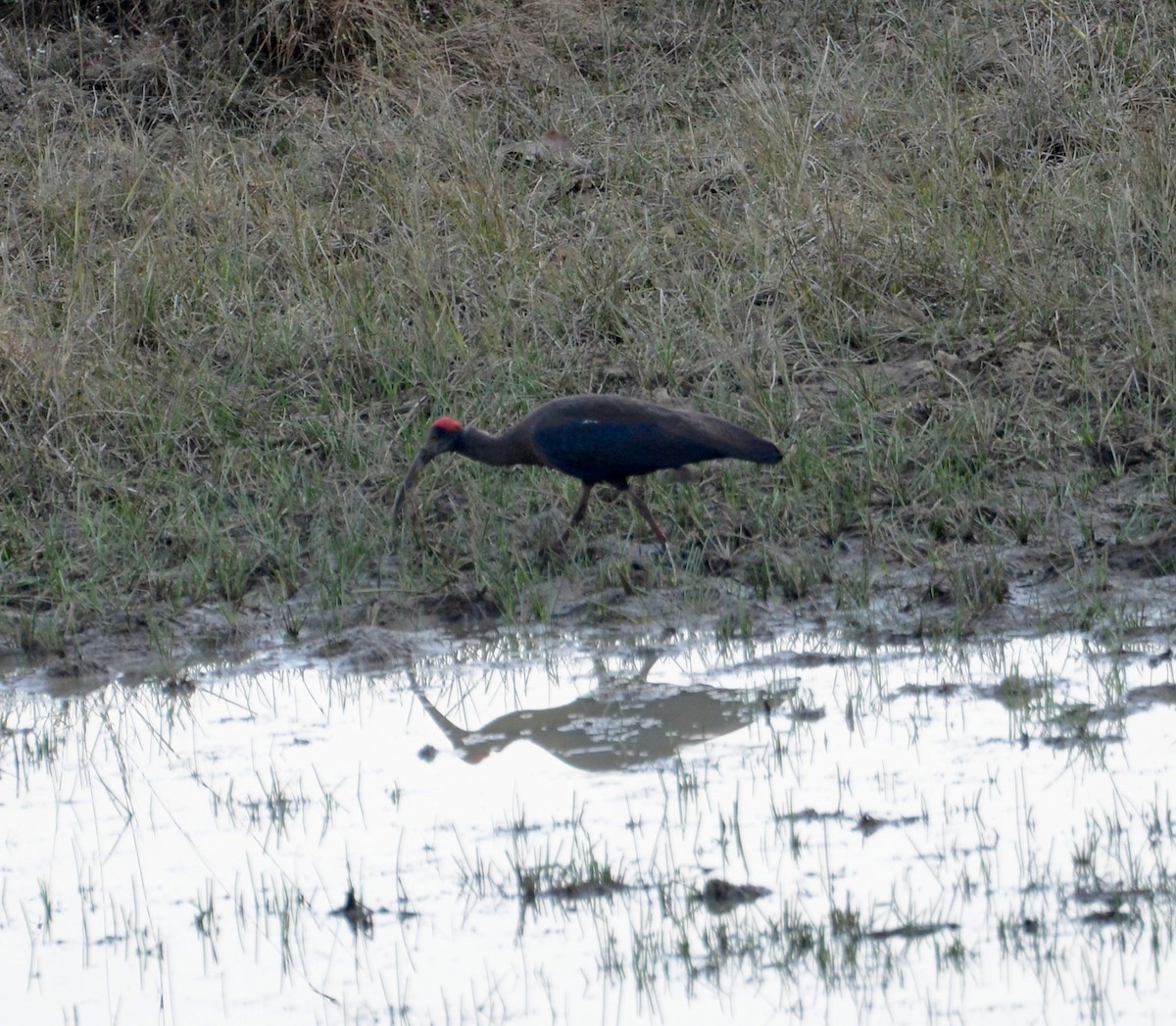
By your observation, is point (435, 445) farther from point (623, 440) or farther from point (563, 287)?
point (563, 287)

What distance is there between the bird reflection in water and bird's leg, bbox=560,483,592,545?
1228mm

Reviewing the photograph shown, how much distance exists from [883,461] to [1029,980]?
3.50 m

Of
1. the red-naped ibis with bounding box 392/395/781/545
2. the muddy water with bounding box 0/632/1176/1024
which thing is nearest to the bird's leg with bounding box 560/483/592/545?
the red-naped ibis with bounding box 392/395/781/545

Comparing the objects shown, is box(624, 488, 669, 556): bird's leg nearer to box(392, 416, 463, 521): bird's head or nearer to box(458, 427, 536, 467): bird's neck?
box(458, 427, 536, 467): bird's neck

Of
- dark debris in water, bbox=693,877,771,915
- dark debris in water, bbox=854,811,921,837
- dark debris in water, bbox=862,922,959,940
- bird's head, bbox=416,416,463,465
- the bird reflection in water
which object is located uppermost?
bird's head, bbox=416,416,463,465

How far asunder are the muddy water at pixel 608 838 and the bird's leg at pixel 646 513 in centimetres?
75

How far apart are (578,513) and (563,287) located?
187cm

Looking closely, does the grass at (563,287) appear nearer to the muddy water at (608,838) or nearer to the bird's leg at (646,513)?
the bird's leg at (646,513)

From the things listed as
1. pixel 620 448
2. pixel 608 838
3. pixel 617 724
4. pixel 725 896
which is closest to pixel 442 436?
pixel 620 448

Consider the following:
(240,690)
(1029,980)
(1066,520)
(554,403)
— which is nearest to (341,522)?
(554,403)

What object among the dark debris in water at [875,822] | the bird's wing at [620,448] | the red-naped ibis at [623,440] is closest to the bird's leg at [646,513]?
the red-naped ibis at [623,440]

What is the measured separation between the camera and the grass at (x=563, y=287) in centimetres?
623

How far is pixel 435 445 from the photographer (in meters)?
6.48

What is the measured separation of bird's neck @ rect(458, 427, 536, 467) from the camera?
627 centimetres
